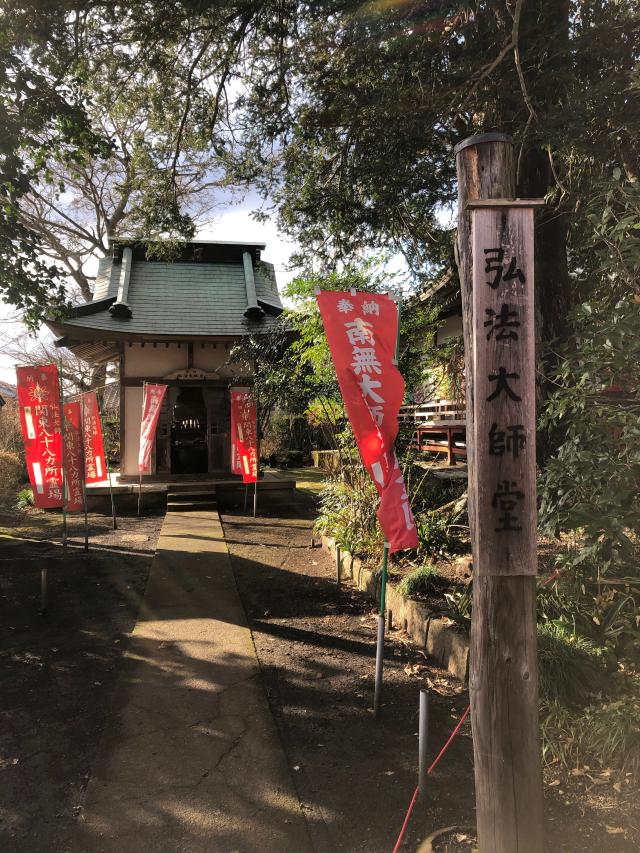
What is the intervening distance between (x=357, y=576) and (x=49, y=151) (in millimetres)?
6459

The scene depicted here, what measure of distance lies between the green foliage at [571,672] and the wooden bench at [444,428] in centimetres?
660

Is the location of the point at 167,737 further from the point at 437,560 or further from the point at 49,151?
the point at 49,151

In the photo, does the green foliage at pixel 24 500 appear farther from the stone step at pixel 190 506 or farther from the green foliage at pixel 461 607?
the green foliage at pixel 461 607

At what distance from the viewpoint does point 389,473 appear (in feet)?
12.2

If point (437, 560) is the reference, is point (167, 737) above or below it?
below

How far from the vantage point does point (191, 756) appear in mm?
3291

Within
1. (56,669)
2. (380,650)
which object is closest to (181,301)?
(56,669)

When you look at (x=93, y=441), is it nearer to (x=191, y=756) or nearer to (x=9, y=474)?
(x=9, y=474)

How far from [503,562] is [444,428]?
946 cm

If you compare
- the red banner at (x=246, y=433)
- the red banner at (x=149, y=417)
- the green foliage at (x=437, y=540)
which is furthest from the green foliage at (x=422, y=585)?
the red banner at (x=149, y=417)

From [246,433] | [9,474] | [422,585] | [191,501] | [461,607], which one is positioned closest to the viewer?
[461,607]

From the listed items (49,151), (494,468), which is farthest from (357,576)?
(49,151)

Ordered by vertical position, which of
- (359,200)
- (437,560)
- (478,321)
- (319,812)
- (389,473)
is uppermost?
(359,200)

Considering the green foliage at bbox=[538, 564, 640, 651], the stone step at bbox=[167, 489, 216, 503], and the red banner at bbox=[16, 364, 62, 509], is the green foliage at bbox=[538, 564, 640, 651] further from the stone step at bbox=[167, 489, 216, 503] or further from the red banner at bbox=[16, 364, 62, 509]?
the stone step at bbox=[167, 489, 216, 503]
